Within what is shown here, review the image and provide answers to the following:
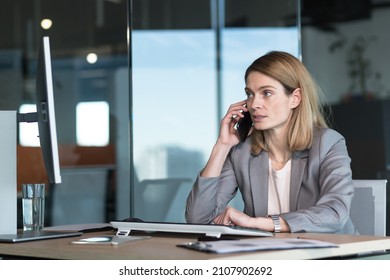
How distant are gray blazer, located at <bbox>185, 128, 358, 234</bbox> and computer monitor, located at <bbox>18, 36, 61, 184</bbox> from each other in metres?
0.81

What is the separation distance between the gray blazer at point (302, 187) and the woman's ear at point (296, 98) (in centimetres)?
17

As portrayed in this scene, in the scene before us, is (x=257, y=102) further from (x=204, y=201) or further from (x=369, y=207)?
(x=369, y=207)

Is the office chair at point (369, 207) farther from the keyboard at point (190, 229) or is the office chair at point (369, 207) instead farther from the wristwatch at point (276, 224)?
the keyboard at point (190, 229)

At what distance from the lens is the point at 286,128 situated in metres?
3.31

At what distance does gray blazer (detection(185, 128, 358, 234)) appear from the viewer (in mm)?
2799

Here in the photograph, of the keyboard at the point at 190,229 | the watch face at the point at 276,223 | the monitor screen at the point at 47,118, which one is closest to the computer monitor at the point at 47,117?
the monitor screen at the point at 47,118

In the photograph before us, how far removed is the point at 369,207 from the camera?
3.09 meters

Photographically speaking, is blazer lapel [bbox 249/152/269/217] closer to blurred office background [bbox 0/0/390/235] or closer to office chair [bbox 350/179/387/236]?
office chair [bbox 350/179/387/236]

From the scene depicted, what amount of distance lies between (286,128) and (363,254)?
Answer: 1.00 metres

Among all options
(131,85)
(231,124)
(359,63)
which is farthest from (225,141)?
(359,63)

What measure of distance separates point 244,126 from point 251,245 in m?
1.37

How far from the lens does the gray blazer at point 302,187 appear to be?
280 centimetres
